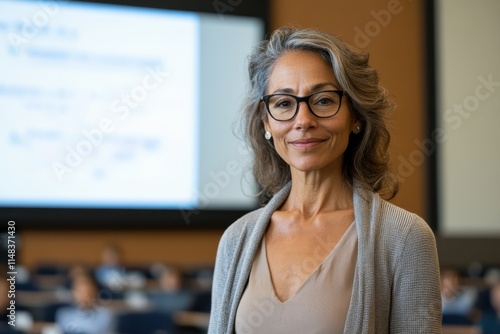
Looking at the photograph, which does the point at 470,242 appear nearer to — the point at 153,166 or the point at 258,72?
the point at 153,166

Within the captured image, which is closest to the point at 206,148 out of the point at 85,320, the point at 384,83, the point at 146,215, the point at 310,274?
the point at 146,215

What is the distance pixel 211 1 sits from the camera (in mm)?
9688

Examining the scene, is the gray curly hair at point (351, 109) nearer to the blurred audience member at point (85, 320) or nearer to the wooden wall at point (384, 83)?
the blurred audience member at point (85, 320)

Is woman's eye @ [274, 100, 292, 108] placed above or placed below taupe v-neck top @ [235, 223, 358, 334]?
above

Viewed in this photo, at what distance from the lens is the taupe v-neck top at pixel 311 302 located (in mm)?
1577

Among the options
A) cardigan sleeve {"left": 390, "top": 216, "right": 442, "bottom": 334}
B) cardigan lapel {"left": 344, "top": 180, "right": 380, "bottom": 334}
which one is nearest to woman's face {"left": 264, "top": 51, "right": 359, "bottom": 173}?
cardigan lapel {"left": 344, "top": 180, "right": 380, "bottom": 334}

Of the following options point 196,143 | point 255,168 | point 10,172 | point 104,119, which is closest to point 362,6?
point 196,143

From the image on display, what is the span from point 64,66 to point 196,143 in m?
1.67

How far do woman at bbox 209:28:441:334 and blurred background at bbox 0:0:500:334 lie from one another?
591cm

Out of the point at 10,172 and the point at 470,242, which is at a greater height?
the point at 10,172

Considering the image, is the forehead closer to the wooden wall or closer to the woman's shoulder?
the woman's shoulder

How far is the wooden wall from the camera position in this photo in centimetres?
939

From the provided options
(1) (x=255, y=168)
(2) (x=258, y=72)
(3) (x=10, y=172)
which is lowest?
(3) (x=10, y=172)

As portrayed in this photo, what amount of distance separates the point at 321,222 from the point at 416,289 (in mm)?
259
